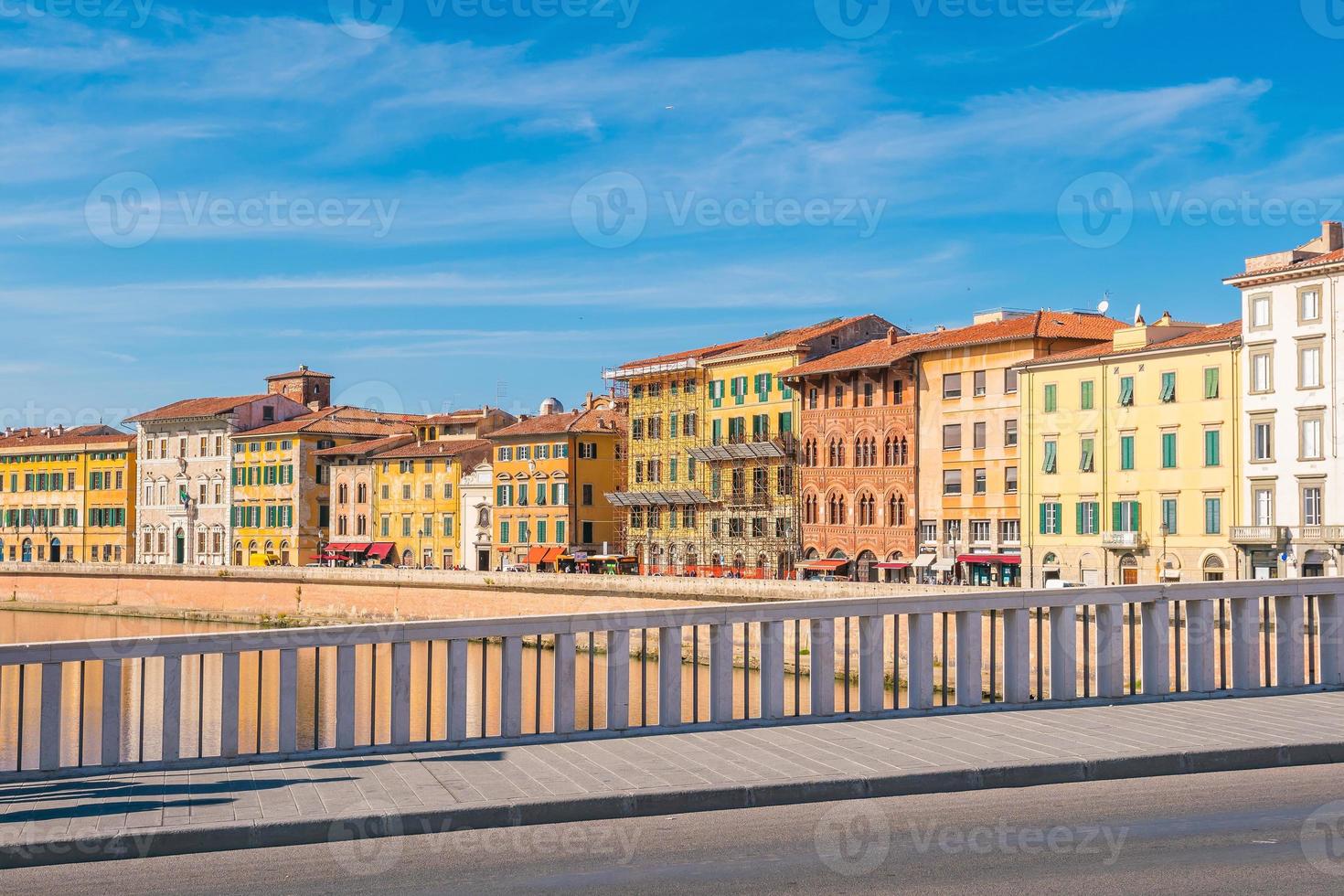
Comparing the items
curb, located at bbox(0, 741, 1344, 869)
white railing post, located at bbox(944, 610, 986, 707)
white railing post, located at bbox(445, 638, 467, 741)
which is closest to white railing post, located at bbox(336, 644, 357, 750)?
white railing post, located at bbox(445, 638, 467, 741)

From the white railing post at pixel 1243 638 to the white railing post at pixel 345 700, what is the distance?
313 inches

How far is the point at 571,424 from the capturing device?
87.9 metres

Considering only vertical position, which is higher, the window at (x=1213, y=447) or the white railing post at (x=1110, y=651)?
the window at (x=1213, y=447)

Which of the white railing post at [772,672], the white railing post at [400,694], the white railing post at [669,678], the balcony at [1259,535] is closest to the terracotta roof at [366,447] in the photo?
the balcony at [1259,535]

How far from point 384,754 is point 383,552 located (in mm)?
85441

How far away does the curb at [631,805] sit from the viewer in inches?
348

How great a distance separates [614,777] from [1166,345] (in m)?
50.9

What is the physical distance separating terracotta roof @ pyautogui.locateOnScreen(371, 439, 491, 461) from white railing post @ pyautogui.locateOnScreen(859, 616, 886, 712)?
263ft

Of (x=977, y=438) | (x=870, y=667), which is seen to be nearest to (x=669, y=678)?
(x=870, y=667)

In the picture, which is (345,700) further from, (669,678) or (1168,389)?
(1168,389)

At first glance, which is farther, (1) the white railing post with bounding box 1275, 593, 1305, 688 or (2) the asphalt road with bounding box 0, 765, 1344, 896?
(1) the white railing post with bounding box 1275, 593, 1305, 688

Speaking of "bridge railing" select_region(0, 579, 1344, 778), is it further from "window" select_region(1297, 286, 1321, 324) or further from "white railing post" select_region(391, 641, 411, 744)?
"window" select_region(1297, 286, 1321, 324)

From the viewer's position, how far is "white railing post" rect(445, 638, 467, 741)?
11.8 m

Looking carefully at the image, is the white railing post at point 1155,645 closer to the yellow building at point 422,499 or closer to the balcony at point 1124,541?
the balcony at point 1124,541
